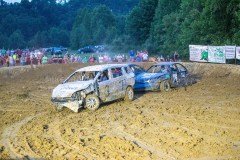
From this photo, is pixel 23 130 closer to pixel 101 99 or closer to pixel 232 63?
pixel 101 99

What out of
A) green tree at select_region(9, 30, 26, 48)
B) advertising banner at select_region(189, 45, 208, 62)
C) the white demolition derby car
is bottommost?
green tree at select_region(9, 30, 26, 48)

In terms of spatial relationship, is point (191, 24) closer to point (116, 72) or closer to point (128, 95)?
point (128, 95)

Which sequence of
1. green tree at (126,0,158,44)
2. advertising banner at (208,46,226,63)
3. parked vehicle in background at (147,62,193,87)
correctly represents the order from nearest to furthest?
parked vehicle in background at (147,62,193,87) → advertising banner at (208,46,226,63) → green tree at (126,0,158,44)

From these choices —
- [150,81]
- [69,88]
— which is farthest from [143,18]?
[69,88]

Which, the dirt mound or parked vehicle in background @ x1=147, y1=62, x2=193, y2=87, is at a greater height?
parked vehicle in background @ x1=147, y1=62, x2=193, y2=87

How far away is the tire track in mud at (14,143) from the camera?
9.14 metres

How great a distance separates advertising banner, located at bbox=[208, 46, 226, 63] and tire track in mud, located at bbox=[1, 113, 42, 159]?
60.1 ft

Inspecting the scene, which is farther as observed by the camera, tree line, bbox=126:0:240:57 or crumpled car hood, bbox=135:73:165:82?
tree line, bbox=126:0:240:57

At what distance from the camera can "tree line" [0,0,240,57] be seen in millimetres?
33406

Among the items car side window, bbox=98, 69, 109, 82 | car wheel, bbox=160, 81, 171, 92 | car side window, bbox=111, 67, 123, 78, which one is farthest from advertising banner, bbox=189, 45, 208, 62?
car side window, bbox=98, 69, 109, 82

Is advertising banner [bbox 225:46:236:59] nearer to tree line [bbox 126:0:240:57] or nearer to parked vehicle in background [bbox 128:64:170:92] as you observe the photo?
tree line [bbox 126:0:240:57]

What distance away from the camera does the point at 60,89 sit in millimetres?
14242

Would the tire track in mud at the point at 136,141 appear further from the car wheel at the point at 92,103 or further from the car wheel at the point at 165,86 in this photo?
the car wheel at the point at 165,86

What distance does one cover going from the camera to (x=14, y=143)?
33.4 feet
